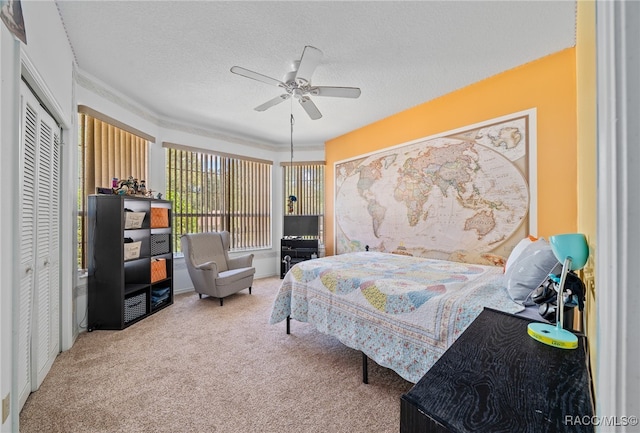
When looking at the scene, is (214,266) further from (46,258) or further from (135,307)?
(46,258)

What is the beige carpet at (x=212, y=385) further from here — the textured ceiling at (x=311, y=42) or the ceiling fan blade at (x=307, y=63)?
the textured ceiling at (x=311, y=42)

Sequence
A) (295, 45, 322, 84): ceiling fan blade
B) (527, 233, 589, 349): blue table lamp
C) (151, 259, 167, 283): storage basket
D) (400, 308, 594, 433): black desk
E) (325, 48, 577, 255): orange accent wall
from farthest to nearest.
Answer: (151, 259, 167, 283): storage basket
(325, 48, 577, 255): orange accent wall
(295, 45, 322, 84): ceiling fan blade
(527, 233, 589, 349): blue table lamp
(400, 308, 594, 433): black desk

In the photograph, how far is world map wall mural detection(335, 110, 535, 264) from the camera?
2.81 m

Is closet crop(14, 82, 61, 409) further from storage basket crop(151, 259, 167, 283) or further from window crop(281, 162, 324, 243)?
window crop(281, 162, 324, 243)

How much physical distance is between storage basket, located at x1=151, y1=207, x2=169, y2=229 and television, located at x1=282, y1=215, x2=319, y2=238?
2.08 m

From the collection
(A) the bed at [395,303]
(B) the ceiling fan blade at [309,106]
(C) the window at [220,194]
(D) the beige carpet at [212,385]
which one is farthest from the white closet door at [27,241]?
(C) the window at [220,194]

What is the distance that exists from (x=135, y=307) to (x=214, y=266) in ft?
3.22

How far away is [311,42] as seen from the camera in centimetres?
236

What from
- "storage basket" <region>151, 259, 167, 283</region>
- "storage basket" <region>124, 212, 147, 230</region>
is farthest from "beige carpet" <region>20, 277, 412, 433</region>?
"storage basket" <region>124, 212, 147, 230</region>

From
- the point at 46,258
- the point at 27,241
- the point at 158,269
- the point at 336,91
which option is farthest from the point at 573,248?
the point at 158,269

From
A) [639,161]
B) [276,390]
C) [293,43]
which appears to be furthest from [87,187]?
[639,161]

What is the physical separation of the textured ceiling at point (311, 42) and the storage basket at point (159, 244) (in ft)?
6.00

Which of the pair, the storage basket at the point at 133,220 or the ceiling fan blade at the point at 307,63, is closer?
the ceiling fan blade at the point at 307,63

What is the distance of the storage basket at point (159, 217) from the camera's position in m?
3.51
